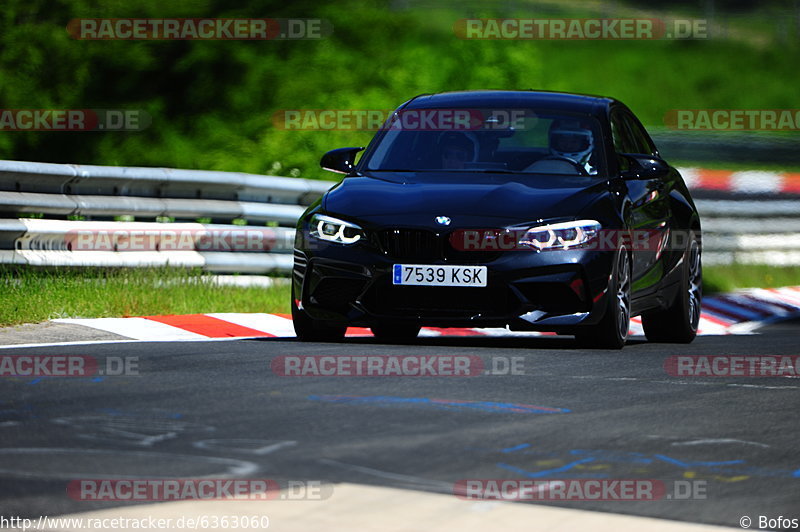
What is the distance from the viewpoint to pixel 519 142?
1092 cm

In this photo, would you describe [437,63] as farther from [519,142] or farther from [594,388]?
[594,388]

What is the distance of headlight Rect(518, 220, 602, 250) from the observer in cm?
966

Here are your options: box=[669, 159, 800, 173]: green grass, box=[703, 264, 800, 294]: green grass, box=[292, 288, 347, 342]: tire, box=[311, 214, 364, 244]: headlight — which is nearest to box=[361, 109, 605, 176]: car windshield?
box=[311, 214, 364, 244]: headlight

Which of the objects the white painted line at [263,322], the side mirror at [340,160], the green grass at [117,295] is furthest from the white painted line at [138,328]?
the side mirror at [340,160]

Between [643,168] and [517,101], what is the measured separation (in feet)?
3.35

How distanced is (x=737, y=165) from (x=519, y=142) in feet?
60.7

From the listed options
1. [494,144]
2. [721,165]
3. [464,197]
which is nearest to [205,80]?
[721,165]

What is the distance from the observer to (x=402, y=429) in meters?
6.65

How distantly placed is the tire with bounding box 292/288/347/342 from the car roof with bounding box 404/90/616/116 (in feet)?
6.06

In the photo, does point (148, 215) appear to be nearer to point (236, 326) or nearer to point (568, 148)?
point (236, 326)

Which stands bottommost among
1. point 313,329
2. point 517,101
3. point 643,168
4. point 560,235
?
point 313,329

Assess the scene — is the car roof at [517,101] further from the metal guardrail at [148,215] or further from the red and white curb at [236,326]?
the metal guardrail at [148,215]

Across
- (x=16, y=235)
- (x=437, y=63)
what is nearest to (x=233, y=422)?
(x=16, y=235)

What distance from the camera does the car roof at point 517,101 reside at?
438 inches
